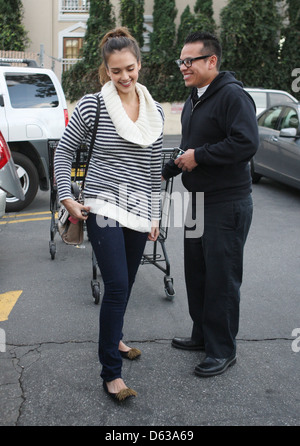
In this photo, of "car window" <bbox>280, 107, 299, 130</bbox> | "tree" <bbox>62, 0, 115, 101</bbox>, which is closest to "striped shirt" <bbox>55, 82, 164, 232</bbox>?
"car window" <bbox>280, 107, 299, 130</bbox>

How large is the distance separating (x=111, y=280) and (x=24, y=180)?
215 inches

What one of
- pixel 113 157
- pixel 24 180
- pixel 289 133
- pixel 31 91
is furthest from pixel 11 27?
pixel 113 157

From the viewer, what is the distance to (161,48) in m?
21.0

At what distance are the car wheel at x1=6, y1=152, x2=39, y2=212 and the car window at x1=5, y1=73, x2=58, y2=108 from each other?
0.84 metres

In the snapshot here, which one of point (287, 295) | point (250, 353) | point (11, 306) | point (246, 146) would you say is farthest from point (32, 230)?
point (246, 146)

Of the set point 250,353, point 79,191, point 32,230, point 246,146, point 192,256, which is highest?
point 246,146

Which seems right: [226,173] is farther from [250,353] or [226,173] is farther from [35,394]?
[35,394]

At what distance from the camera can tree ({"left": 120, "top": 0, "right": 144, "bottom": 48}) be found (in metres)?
21.2

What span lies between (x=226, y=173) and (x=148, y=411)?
139 cm

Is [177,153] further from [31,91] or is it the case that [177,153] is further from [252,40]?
[252,40]

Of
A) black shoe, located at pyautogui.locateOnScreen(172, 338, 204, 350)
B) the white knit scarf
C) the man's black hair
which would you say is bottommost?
black shoe, located at pyautogui.locateOnScreen(172, 338, 204, 350)

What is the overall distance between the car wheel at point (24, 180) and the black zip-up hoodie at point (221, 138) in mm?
4908

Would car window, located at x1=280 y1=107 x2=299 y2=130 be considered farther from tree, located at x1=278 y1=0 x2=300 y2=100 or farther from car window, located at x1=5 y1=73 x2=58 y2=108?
tree, located at x1=278 y1=0 x2=300 y2=100

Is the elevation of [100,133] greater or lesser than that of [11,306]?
→ greater
